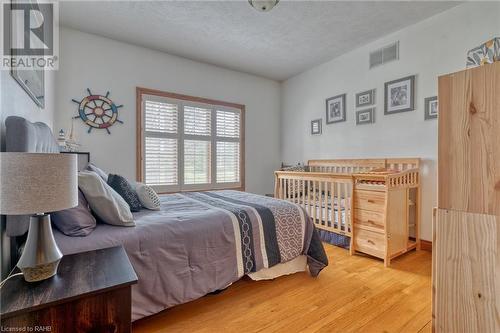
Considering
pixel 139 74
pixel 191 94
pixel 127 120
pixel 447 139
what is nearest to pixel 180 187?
pixel 127 120

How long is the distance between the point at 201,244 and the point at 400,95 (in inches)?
112

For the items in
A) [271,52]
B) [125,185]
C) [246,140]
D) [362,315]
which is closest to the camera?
[362,315]

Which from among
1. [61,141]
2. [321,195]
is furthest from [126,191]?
[321,195]

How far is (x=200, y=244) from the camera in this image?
1549mm

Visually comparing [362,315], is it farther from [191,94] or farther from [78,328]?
[191,94]

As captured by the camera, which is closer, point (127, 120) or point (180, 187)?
point (127, 120)

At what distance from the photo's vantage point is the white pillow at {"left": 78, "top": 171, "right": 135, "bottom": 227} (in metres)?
1.36

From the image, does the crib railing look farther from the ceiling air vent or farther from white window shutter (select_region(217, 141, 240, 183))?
the ceiling air vent

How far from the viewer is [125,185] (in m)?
1.89

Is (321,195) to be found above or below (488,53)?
below

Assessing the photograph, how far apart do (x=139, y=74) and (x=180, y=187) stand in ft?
5.58

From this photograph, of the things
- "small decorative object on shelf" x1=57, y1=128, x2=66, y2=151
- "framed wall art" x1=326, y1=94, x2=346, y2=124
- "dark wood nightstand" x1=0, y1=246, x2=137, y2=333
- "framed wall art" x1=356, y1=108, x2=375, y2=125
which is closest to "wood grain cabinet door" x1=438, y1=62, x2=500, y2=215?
"dark wood nightstand" x1=0, y1=246, x2=137, y2=333

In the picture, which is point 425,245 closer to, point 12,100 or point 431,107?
point 431,107

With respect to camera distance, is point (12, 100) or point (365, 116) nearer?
point (12, 100)
